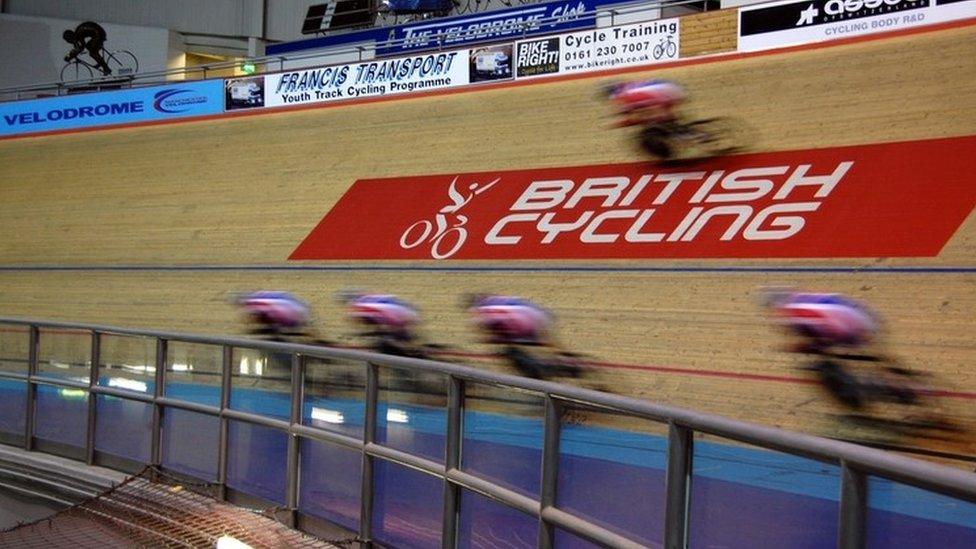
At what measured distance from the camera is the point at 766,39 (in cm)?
1274

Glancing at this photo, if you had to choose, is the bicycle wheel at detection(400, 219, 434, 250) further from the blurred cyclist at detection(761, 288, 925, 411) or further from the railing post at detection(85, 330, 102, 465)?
the railing post at detection(85, 330, 102, 465)

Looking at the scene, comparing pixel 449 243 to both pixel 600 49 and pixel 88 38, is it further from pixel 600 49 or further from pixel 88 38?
pixel 88 38

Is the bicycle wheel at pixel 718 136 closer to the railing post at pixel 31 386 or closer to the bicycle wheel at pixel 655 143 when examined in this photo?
the bicycle wheel at pixel 655 143

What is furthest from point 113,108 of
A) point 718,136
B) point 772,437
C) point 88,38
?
point 772,437

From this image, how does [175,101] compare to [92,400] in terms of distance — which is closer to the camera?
[92,400]

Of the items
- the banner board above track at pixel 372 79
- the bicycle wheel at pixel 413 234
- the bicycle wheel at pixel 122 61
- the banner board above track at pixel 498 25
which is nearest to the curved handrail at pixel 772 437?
the bicycle wheel at pixel 413 234

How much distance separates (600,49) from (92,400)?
8794 millimetres

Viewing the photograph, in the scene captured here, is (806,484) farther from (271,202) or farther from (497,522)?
(271,202)

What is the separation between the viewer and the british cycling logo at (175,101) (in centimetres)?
1906

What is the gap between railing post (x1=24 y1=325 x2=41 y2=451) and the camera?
825 cm

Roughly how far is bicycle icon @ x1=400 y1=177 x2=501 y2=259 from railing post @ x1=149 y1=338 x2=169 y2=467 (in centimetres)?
714

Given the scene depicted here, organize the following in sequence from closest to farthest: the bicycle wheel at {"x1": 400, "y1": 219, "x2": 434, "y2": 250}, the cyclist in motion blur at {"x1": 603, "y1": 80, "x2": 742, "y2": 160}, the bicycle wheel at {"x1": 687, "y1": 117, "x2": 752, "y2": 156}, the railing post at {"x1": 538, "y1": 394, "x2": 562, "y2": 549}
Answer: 1. the railing post at {"x1": 538, "y1": 394, "x2": 562, "y2": 549}
2. the bicycle wheel at {"x1": 687, "y1": 117, "x2": 752, "y2": 156}
3. the cyclist in motion blur at {"x1": 603, "y1": 80, "x2": 742, "y2": 160}
4. the bicycle wheel at {"x1": 400, "y1": 219, "x2": 434, "y2": 250}

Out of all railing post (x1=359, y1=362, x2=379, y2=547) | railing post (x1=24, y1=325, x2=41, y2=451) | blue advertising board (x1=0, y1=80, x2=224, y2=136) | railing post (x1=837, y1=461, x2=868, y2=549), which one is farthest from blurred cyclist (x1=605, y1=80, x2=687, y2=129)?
railing post (x1=837, y1=461, x2=868, y2=549)

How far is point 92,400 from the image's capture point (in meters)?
7.74
